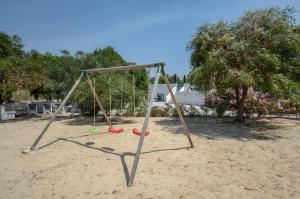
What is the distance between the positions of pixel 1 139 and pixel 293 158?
9.70 meters

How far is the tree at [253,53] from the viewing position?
1161 centimetres

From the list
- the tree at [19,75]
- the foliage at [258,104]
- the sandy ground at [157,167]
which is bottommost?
the sandy ground at [157,167]

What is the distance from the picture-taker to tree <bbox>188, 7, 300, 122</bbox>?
11.6 metres

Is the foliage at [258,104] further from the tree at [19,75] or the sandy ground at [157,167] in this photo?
the tree at [19,75]

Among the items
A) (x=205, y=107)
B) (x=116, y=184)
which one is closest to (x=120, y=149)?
(x=116, y=184)

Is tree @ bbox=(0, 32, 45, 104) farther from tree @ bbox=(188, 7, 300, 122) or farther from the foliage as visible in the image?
the foliage

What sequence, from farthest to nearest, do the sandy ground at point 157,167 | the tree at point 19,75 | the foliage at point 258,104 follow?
1. the tree at point 19,75
2. the foliage at point 258,104
3. the sandy ground at point 157,167

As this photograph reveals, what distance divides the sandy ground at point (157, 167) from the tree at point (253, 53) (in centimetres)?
224

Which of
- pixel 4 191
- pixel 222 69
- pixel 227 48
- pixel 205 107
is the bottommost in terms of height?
pixel 4 191

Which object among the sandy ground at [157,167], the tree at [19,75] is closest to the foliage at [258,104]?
the sandy ground at [157,167]

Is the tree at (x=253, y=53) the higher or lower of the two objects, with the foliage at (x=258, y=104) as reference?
higher

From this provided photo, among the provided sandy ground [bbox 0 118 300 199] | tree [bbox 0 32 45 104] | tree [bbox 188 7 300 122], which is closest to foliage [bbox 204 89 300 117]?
tree [bbox 188 7 300 122]

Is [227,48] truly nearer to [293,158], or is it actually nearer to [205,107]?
[293,158]

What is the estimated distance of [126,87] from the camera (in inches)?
571
